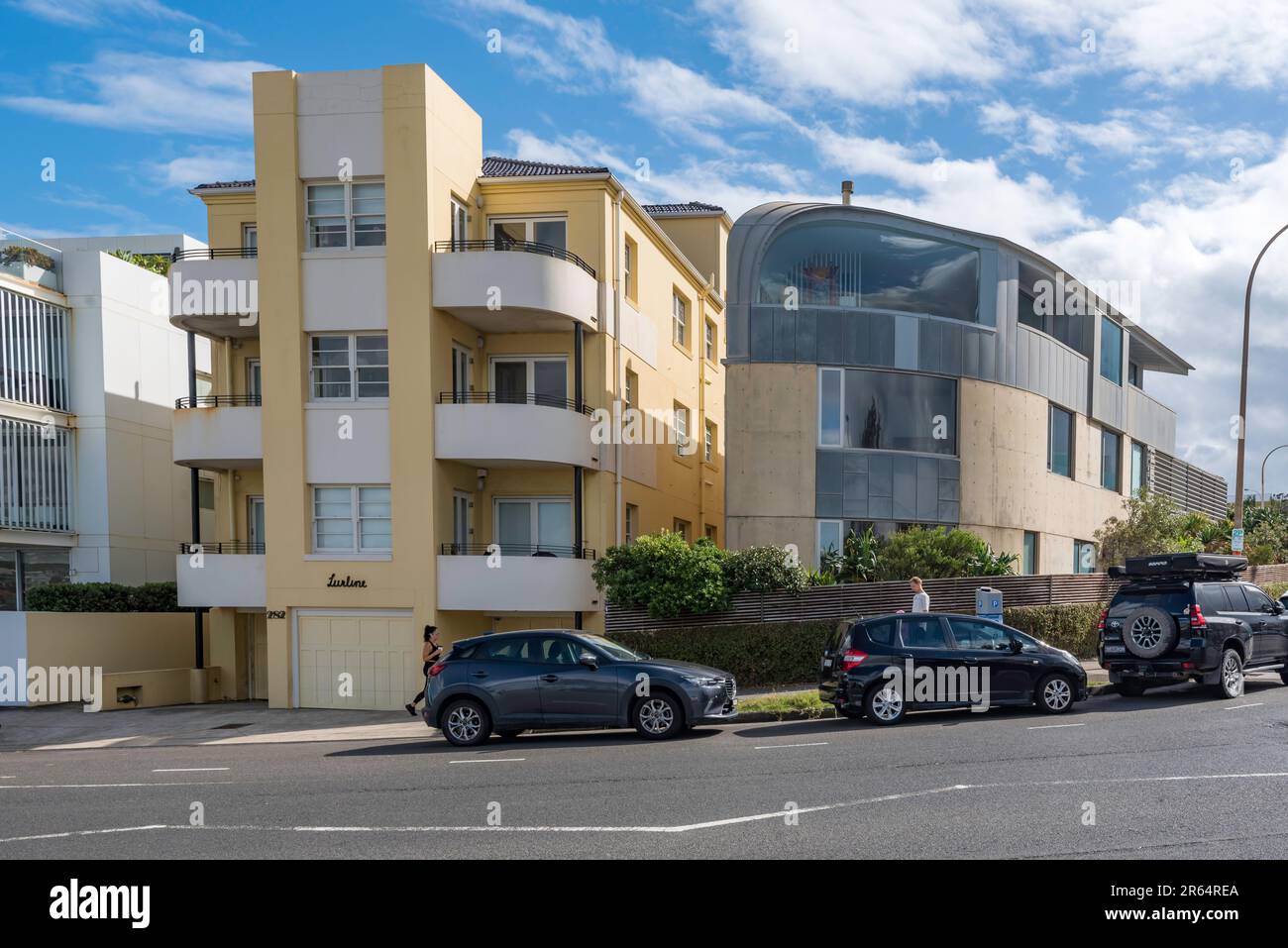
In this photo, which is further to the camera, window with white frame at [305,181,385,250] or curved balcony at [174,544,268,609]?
curved balcony at [174,544,268,609]

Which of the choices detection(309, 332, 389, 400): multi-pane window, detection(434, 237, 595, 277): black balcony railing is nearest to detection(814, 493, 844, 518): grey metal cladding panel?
detection(434, 237, 595, 277): black balcony railing

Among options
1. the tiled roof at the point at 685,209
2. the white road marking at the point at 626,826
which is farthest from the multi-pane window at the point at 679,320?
the white road marking at the point at 626,826

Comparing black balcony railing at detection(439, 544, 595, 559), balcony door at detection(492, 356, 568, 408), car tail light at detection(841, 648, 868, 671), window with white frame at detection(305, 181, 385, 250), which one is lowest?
car tail light at detection(841, 648, 868, 671)

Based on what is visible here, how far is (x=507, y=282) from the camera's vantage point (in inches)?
888

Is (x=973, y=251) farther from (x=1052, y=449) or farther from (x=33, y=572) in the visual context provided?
(x=33, y=572)

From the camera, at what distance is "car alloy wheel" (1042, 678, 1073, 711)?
16.3 meters

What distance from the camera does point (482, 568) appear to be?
22.5 m

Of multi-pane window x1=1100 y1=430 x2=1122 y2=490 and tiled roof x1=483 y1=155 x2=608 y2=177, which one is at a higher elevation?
tiled roof x1=483 y1=155 x2=608 y2=177

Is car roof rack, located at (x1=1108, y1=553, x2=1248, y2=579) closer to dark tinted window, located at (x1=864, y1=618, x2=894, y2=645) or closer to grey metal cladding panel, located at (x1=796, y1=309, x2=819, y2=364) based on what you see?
dark tinted window, located at (x1=864, y1=618, x2=894, y2=645)

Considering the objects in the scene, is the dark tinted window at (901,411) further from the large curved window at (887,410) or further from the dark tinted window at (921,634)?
the dark tinted window at (921,634)

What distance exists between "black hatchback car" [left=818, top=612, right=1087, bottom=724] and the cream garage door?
9.53 m

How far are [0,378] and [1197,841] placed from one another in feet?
88.8

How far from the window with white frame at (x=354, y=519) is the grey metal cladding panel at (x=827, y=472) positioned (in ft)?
31.0

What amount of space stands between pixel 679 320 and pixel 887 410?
23.0 feet
